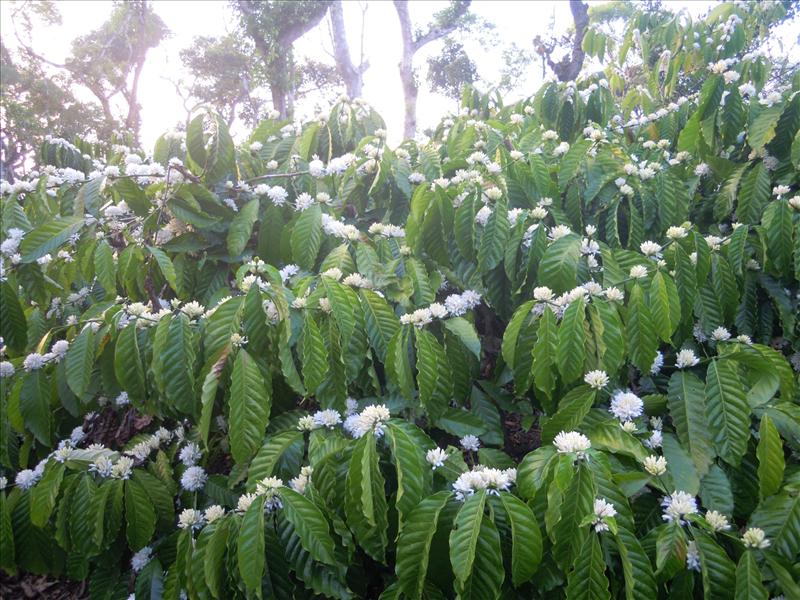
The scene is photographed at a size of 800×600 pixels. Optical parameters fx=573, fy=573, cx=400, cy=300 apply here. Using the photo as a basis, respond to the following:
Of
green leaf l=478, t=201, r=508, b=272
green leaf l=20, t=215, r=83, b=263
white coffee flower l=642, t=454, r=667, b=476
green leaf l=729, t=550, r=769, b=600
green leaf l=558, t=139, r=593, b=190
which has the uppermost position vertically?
green leaf l=20, t=215, r=83, b=263

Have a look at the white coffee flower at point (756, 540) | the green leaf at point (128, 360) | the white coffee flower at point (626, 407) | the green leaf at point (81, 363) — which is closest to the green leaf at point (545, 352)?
the white coffee flower at point (626, 407)

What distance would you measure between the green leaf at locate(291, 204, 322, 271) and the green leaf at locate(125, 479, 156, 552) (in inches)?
34.4

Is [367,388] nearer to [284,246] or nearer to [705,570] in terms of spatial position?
[284,246]

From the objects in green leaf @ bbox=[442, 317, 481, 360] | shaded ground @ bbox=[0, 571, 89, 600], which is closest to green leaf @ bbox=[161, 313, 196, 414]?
green leaf @ bbox=[442, 317, 481, 360]

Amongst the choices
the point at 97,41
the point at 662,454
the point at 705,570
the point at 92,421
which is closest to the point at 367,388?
the point at 662,454

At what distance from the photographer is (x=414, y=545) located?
1.17 meters

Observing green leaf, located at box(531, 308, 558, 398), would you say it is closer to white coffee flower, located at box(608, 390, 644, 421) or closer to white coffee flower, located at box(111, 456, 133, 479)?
white coffee flower, located at box(608, 390, 644, 421)

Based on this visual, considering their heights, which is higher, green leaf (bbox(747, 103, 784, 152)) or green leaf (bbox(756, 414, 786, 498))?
green leaf (bbox(747, 103, 784, 152))

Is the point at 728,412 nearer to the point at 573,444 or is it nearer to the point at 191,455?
the point at 573,444

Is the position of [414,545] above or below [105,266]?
below

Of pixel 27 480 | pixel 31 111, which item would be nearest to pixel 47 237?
pixel 27 480

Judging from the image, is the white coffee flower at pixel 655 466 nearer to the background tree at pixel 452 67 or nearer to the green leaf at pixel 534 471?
the green leaf at pixel 534 471

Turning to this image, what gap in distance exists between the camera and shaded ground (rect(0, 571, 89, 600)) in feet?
8.91

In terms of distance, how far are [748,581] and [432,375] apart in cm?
79
